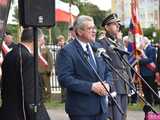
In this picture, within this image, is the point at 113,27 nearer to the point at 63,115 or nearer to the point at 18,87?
the point at 18,87

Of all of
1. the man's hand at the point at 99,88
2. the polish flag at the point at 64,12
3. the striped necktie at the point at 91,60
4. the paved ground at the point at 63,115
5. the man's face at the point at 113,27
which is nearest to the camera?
the man's hand at the point at 99,88

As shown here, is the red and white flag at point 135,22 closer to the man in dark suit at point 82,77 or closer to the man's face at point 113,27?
the man's face at point 113,27

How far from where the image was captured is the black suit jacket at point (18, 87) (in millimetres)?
7152

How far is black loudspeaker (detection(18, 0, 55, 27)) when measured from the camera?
24.3ft

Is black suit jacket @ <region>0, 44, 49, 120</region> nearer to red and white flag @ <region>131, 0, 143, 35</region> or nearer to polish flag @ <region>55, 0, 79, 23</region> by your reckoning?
red and white flag @ <region>131, 0, 143, 35</region>

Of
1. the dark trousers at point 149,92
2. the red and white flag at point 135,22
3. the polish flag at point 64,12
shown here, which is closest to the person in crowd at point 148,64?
the dark trousers at point 149,92

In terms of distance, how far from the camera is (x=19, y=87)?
283 inches

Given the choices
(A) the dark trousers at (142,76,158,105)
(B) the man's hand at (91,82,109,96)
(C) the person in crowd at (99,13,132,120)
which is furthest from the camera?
(A) the dark trousers at (142,76,158,105)

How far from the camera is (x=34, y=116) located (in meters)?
7.19

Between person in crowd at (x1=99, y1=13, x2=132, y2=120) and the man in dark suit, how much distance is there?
122 centimetres

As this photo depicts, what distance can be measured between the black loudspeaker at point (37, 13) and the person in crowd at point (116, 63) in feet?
4.86

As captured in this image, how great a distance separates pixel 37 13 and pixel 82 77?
93 cm

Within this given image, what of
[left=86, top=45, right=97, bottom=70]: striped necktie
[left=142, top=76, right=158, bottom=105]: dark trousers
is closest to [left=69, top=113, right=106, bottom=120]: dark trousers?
[left=86, top=45, right=97, bottom=70]: striped necktie

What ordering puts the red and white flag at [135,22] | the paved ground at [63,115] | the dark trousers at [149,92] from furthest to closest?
Answer: the red and white flag at [135,22] → the dark trousers at [149,92] → the paved ground at [63,115]
